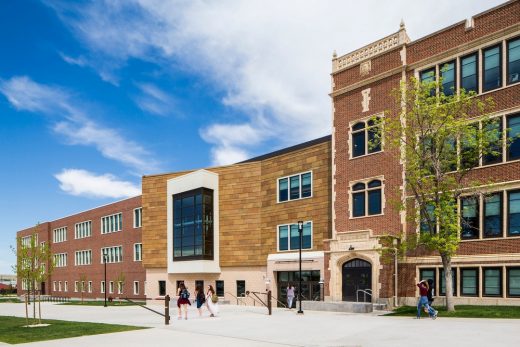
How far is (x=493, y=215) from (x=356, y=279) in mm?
8687

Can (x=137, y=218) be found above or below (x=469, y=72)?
below

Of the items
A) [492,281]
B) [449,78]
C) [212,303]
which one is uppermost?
[449,78]

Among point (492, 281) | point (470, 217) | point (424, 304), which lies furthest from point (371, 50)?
point (424, 304)

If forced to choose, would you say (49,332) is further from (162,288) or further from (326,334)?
(162,288)

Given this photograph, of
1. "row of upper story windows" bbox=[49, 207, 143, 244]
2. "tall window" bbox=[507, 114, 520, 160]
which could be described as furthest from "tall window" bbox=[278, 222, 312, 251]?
"row of upper story windows" bbox=[49, 207, 143, 244]

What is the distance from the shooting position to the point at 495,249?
23859 mm

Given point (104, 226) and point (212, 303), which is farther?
point (104, 226)

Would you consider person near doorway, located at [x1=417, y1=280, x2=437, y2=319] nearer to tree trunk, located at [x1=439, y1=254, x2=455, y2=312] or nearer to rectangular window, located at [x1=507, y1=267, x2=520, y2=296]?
tree trunk, located at [x1=439, y1=254, x2=455, y2=312]

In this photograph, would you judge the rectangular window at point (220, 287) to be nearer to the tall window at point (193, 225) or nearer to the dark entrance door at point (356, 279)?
the tall window at point (193, 225)

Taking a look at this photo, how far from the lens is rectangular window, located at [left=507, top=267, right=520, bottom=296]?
22.9 meters

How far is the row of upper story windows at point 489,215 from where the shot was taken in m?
23.5

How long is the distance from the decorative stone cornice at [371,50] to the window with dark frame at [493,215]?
34.4ft

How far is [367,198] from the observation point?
30109mm

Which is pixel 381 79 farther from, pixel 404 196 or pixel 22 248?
pixel 22 248
